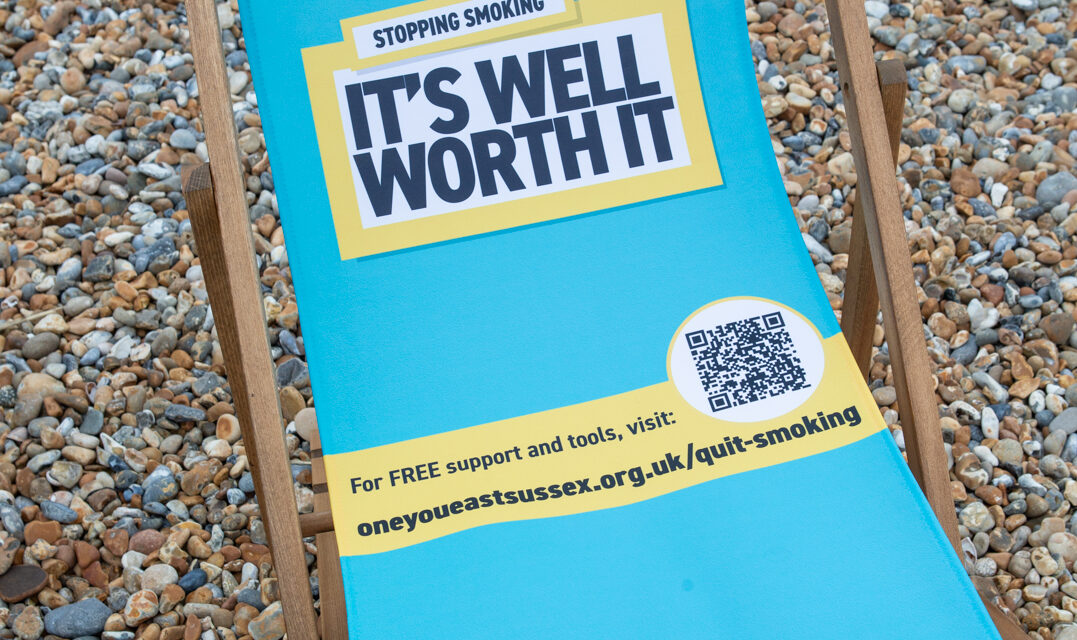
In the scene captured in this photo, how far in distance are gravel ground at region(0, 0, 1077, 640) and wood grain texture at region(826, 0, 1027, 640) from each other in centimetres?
58

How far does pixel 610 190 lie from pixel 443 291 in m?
0.34

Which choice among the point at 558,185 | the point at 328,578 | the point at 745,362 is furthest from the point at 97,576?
the point at 745,362

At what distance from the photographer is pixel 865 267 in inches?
69.9

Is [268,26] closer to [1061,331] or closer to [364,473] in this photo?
[364,473]

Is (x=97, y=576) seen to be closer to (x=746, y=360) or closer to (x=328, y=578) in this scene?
(x=328, y=578)

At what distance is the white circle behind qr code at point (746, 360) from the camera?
1.70 m

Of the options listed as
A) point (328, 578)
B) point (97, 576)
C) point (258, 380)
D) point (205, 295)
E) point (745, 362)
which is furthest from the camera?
point (205, 295)

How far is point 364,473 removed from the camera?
5.35 ft

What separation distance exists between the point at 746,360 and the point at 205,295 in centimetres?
143

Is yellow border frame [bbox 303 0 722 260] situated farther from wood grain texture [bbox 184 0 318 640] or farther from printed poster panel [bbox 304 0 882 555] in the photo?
wood grain texture [bbox 184 0 318 640]

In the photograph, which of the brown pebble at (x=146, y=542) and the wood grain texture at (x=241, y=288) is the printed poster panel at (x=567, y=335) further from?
the brown pebble at (x=146, y=542)

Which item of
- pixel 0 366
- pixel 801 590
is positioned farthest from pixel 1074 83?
pixel 0 366

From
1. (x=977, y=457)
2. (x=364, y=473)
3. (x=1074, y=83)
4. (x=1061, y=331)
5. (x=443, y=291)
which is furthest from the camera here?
(x=1074, y=83)

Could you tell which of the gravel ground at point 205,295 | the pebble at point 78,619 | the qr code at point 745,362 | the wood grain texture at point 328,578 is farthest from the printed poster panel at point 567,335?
the pebble at point 78,619
